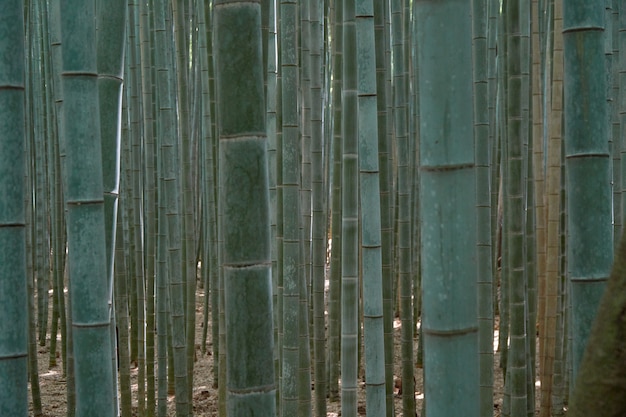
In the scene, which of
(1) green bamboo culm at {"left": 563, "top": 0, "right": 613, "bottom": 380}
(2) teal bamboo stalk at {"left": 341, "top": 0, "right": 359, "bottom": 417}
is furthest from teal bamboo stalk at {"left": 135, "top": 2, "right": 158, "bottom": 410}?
(1) green bamboo culm at {"left": 563, "top": 0, "right": 613, "bottom": 380}

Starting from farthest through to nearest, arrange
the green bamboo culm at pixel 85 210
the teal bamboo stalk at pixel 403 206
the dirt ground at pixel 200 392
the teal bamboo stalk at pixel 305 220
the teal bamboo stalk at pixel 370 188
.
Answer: the dirt ground at pixel 200 392
the teal bamboo stalk at pixel 403 206
the teal bamboo stalk at pixel 305 220
the teal bamboo stalk at pixel 370 188
the green bamboo culm at pixel 85 210

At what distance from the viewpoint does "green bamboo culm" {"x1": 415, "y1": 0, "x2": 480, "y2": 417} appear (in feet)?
3.14

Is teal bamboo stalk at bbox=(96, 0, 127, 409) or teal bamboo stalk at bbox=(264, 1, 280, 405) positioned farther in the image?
teal bamboo stalk at bbox=(264, 1, 280, 405)

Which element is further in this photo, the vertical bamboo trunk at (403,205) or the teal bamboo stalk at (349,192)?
the vertical bamboo trunk at (403,205)

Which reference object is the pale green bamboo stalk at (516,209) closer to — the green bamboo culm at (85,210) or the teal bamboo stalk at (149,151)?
the teal bamboo stalk at (149,151)

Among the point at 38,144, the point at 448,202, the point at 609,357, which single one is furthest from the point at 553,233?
the point at 38,144

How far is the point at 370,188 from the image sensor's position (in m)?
2.15

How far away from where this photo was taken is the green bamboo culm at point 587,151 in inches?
43.6

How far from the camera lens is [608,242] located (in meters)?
1.13

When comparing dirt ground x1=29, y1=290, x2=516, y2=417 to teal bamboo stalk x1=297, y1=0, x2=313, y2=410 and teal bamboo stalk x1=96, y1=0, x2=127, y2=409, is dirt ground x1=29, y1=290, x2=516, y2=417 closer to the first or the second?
teal bamboo stalk x1=297, y1=0, x2=313, y2=410

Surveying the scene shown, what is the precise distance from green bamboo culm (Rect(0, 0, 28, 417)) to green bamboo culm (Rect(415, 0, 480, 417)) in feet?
2.69

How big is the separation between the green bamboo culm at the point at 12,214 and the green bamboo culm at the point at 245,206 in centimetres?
51

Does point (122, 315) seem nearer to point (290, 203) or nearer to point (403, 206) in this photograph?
point (403, 206)

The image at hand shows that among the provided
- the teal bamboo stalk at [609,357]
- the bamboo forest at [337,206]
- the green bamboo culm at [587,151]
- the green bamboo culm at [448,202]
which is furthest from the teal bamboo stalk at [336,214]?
the teal bamboo stalk at [609,357]
